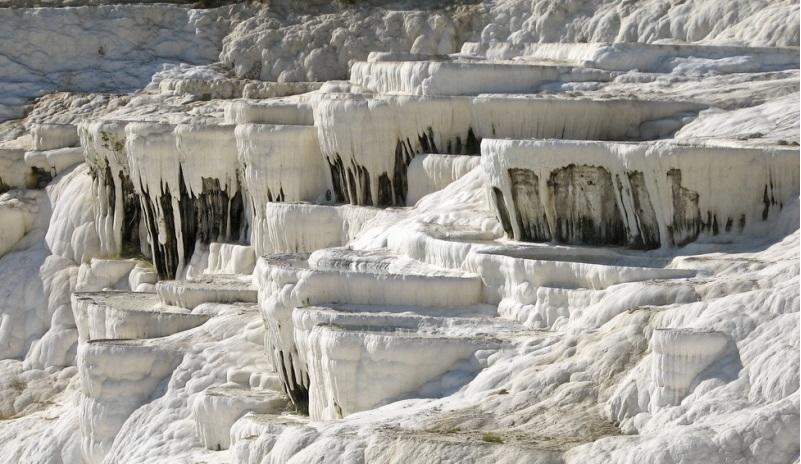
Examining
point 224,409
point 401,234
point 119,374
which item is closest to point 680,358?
point 224,409

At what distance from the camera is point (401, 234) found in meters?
23.5

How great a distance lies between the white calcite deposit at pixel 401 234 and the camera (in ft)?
57.5

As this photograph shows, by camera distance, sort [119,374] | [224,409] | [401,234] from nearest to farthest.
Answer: [224,409], [401,234], [119,374]

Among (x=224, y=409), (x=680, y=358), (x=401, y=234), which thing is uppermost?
(x=401, y=234)

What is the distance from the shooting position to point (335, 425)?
715 inches

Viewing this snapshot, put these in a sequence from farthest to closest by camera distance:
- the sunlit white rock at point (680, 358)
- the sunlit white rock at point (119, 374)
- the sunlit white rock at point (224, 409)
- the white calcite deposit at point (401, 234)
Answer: the sunlit white rock at point (119, 374) → the sunlit white rock at point (224, 409) → the white calcite deposit at point (401, 234) → the sunlit white rock at point (680, 358)

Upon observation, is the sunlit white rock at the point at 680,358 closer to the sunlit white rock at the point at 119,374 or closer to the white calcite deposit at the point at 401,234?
the white calcite deposit at the point at 401,234

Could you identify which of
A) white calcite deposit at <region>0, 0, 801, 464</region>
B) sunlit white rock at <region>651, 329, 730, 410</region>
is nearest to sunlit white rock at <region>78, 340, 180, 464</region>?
white calcite deposit at <region>0, 0, 801, 464</region>

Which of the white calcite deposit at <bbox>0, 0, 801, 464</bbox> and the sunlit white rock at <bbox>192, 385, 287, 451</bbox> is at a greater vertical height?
the white calcite deposit at <bbox>0, 0, 801, 464</bbox>

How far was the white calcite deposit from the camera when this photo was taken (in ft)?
57.5

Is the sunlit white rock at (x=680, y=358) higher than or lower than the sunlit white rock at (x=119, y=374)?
higher

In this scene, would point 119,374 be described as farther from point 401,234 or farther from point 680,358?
point 680,358

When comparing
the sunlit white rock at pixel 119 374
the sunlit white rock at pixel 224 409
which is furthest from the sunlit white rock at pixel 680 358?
the sunlit white rock at pixel 119 374

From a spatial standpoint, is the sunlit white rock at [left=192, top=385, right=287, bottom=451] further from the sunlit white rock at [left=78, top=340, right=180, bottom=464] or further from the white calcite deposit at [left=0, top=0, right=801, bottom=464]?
the sunlit white rock at [left=78, top=340, right=180, bottom=464]
